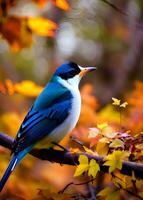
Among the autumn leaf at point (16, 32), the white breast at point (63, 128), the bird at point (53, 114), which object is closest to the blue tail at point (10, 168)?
the bird at point (53, 114)

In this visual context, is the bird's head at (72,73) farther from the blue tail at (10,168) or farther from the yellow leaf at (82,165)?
the yellow leaf at (82,165)

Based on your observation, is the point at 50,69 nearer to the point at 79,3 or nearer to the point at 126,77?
the point at 126,77

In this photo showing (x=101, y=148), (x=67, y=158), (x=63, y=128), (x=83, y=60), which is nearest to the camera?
(x=101, y=148)

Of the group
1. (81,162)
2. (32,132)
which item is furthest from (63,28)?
(81,162)

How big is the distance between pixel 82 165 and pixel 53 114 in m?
1.35

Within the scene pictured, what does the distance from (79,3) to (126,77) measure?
2.24 m

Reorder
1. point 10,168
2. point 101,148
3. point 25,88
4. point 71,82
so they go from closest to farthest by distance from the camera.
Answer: point 101,148
point 10,168
point 71,82
point 25,88

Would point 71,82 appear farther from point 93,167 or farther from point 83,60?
point 83,60

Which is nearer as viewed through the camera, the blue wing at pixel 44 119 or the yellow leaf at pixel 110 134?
the yellow leaf at pixel 110 134

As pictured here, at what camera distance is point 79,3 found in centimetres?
611

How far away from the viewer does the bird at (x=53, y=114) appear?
165 inches

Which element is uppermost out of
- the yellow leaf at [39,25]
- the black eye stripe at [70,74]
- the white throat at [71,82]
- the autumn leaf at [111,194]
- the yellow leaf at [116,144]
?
the yellow leaf at [116,144]

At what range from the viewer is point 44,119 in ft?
14.4

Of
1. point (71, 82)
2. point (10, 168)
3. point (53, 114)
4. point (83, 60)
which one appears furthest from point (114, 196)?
point (83, 60)
